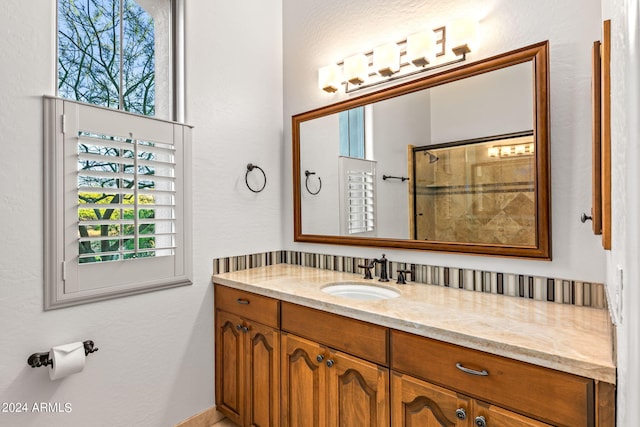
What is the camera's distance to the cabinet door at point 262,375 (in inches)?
68.8

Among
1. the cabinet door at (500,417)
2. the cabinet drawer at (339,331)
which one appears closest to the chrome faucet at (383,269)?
the cabinet drawer at (339,331)

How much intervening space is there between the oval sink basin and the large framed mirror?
266mm

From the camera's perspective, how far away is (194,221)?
6.63 ft

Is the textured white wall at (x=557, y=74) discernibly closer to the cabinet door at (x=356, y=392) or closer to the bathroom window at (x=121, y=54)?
the cabinet door at (x=356, y=392)

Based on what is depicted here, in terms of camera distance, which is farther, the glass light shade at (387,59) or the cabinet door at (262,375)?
the glass light shade at (387,59)

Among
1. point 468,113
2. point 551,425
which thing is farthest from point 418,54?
point 551,425

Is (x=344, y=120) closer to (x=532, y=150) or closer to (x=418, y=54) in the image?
(x=418, y=54)

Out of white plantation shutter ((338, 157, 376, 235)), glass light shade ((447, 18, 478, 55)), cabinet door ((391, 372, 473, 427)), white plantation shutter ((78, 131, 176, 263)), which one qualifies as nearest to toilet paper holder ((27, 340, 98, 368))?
white plantation shutter ((78, 131, 176, 263))

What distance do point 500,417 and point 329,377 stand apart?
695 mm

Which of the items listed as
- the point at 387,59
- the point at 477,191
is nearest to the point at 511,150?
the point at 477,191

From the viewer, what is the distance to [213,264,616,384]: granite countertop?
97 cm

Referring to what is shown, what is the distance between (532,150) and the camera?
150 centimetres

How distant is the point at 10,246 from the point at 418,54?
6.71 feet

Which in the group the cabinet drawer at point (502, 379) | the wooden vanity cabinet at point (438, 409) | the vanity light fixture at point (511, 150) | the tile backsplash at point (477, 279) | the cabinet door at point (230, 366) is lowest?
the cabinet door at point (230, 366)
